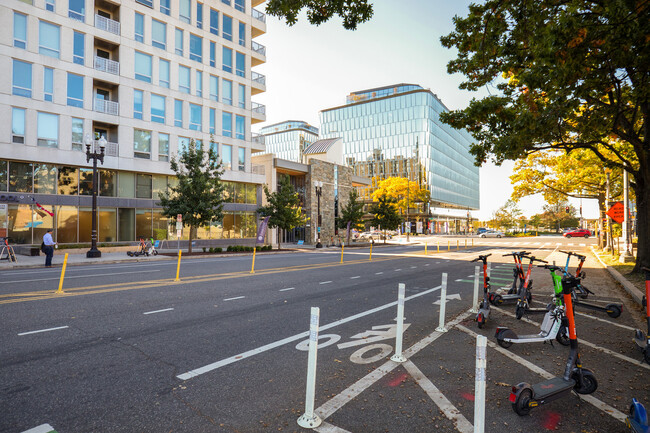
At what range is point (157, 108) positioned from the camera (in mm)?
31047

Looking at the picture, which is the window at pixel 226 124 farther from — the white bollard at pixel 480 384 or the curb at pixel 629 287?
the white bollard at pixel 480 384

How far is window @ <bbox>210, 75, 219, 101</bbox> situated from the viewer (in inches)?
1388

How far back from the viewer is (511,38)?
32.8 feet

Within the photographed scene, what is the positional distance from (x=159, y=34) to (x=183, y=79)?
4.06 meters

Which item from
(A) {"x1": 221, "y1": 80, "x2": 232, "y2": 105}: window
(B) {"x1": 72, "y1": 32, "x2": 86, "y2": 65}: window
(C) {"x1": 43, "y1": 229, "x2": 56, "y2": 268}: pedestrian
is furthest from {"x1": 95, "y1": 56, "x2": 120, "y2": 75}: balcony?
(C) {"x1": 43, "y1": 229, "x2": 56, "y2": 268}: pedestrian

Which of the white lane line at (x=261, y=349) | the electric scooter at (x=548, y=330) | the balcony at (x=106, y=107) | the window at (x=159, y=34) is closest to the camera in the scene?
the white lane line at (x=261, y=349)

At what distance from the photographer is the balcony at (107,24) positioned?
90.2 feet

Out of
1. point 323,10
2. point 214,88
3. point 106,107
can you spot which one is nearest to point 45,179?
point 106,107

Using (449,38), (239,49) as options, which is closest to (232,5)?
(239,49)

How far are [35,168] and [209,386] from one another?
2880cm

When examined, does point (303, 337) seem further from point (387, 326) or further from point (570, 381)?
point (570, 381)

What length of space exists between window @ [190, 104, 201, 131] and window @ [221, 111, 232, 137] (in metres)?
2.52

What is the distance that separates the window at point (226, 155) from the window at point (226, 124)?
1247 mm

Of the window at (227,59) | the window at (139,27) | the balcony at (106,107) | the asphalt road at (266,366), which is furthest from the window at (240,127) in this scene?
the asphalt road at (266,366)
